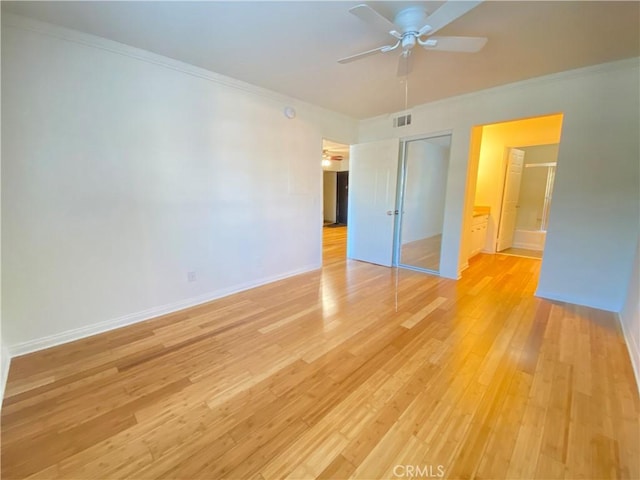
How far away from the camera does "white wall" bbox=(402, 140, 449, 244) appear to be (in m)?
4.35

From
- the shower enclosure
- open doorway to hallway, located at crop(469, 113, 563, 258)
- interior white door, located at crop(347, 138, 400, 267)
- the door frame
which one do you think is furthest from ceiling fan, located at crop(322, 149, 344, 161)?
the shower enclosure

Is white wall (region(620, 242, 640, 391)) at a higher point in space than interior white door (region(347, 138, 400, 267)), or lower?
lower

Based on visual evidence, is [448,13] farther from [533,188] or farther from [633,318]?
[533,188]

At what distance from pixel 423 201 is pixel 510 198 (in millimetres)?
2318

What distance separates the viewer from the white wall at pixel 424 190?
4352 millimetres

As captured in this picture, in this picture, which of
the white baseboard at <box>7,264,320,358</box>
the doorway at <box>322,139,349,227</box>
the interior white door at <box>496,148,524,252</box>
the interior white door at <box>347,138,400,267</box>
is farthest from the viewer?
the doorway at <box>322,139,349,227</box>

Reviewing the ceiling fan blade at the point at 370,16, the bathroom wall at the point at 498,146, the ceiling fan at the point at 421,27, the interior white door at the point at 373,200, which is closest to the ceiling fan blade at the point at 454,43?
the ceiling fan at the point at 421,27

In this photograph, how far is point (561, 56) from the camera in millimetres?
2551

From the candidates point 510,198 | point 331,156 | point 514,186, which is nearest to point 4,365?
point 510,198

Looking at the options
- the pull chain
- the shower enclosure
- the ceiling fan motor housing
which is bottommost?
the shower enclosure

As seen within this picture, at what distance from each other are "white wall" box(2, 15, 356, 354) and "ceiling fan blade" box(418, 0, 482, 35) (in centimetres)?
214

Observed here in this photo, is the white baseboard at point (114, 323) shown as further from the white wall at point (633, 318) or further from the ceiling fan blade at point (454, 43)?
the white wall at point (633, 318)

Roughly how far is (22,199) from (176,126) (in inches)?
53.5

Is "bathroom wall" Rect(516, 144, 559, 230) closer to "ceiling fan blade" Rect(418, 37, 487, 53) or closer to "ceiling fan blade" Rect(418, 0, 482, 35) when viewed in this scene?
"ceiling fan blade" Rect(418, 37, 487, 53)
